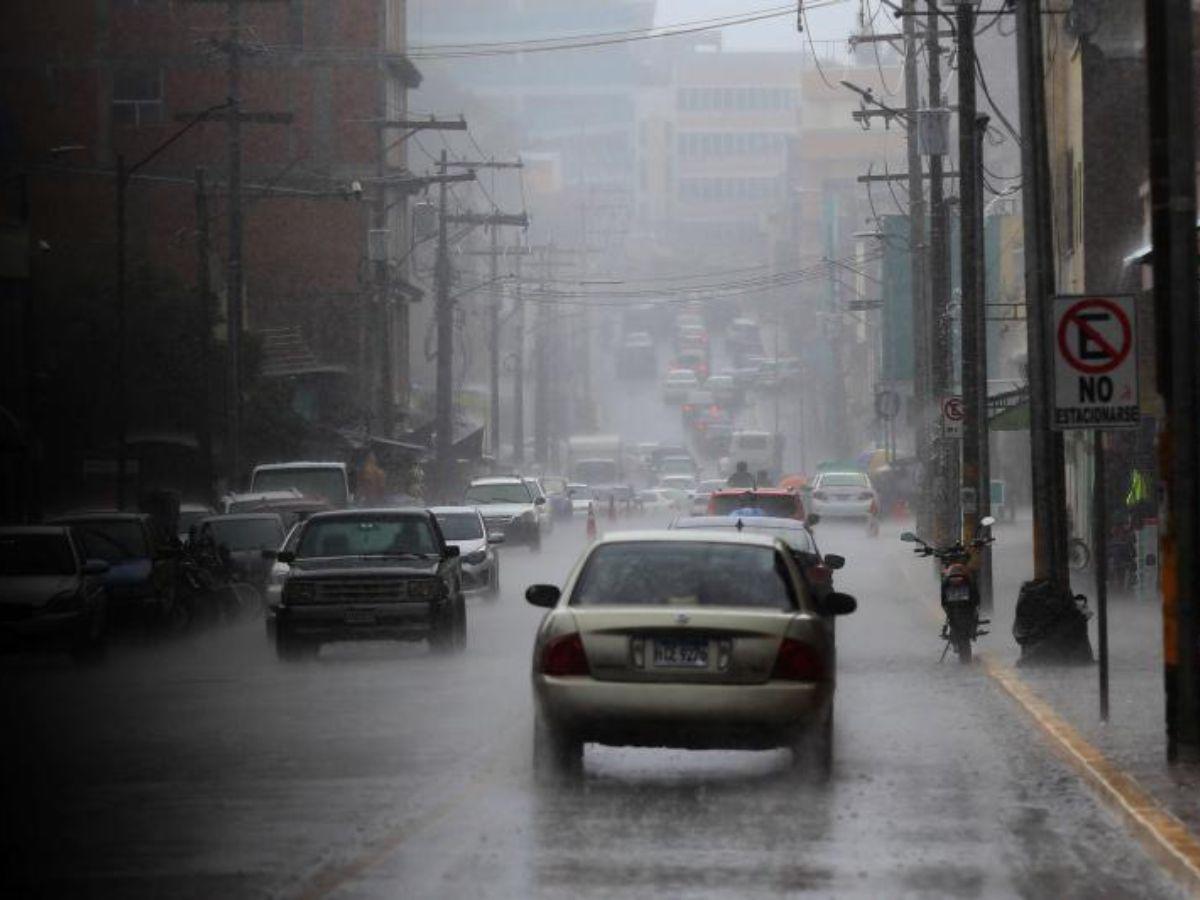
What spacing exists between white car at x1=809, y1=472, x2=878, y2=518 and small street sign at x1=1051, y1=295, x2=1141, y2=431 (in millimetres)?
54095

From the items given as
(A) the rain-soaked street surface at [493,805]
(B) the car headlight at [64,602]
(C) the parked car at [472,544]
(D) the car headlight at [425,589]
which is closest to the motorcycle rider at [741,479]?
(C) the parked car at [472,544]

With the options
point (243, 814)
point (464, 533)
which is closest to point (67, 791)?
point (243, 814)

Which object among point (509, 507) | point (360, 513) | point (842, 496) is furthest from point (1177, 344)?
point (842, 496)

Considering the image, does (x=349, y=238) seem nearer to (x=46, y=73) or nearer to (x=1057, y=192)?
(x=46, y=73)

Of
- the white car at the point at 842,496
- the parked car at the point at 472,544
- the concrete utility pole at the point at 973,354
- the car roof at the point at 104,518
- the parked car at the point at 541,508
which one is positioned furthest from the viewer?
the white car at the point at 842,496

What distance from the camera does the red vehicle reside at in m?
40.7

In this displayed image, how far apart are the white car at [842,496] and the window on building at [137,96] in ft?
85.7

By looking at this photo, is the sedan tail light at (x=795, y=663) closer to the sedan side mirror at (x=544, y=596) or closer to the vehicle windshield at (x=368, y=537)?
the sedan side mirror at (x=544, y=596)

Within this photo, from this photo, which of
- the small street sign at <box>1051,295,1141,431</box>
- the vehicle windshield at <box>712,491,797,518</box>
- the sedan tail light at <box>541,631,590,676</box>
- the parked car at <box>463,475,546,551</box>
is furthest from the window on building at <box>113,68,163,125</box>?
the sedan tail light at <box>541,631,590,676</box>

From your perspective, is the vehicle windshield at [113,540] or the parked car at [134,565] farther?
the vehicle windshield at [113,540]

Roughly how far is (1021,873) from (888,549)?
47.9m

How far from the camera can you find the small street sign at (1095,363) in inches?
736

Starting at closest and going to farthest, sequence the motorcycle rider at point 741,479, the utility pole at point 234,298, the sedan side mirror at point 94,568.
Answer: the sedan side mirror at point 94,568 → the utility pole at point 234,298 → the motorcycle rider at point 741,479

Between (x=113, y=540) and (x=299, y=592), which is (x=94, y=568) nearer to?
(x=299, y=592)
